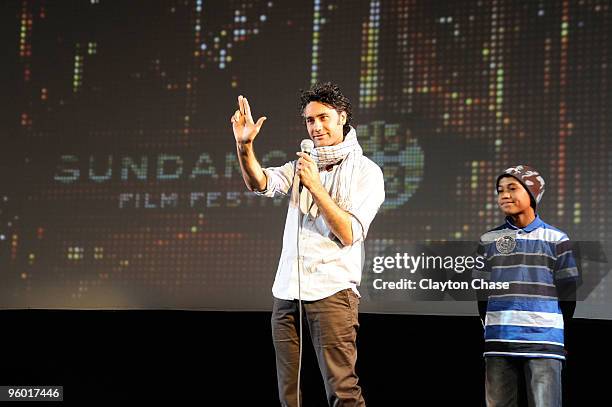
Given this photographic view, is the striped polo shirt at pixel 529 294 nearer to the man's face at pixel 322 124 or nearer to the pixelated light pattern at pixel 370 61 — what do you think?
the man's face at pixel 322 124

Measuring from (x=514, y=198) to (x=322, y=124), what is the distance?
79cm

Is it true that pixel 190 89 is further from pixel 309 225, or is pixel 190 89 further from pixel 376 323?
pixel 309 225

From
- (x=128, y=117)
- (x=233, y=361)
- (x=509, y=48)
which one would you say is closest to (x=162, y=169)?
(x=128, y=117)

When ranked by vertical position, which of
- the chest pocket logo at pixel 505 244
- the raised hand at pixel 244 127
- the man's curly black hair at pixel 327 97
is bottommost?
the chest pocket logo at pixel 505 244

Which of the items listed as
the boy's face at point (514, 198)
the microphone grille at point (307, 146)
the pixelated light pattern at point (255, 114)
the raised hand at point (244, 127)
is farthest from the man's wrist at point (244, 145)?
the pixelated light pattern at point (255, 114)

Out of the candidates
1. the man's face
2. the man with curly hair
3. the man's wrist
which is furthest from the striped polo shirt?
the man's wrist

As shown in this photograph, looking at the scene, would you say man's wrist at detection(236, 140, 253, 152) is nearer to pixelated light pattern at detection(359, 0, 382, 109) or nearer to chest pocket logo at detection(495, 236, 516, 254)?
chest pocket logo at detection(495, 236, 516, 254)

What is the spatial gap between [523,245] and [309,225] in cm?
83

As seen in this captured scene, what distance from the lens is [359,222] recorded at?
1968 mm

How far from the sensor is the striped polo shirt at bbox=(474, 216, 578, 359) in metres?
2.35

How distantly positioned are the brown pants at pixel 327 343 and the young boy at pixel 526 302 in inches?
26.6

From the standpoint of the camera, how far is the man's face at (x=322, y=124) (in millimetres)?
2076

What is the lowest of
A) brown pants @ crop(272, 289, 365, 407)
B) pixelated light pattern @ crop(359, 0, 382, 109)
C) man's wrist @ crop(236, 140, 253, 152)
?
brown pants @ crop(272, 289, 365, 407)

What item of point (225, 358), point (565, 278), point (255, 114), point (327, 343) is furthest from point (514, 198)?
point (225, 358)
